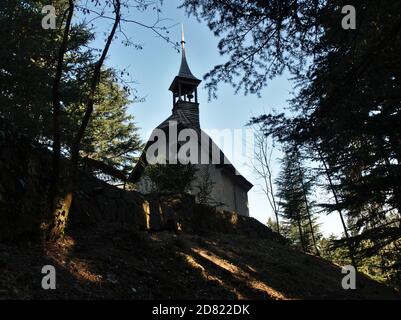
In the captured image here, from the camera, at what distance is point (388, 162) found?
11.8 metres

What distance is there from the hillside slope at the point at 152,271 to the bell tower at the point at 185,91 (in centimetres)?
1337

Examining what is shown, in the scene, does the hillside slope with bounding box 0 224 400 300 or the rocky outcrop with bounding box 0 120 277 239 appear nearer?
the hillside slope with bounding box 0 224 400 300

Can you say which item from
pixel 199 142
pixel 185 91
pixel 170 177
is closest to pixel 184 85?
pixel 185 91

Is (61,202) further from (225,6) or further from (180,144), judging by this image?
(180,144)

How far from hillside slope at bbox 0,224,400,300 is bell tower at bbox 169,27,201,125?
Answer: 43.9 ft

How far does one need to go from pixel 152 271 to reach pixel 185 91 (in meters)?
20.5

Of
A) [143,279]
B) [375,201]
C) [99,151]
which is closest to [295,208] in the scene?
[99,151]

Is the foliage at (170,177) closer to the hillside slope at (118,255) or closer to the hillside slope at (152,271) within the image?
the hillside slope at (118,255)

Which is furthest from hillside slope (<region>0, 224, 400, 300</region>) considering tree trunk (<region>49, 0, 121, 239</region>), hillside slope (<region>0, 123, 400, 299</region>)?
tree trunk (<region>49, 0, 121, 239</region>)

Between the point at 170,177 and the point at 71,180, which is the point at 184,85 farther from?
the point at 71,180

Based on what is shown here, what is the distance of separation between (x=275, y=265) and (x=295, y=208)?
19357 millimetres

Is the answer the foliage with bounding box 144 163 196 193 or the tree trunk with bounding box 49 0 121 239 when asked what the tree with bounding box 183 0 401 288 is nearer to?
the tree trunk with bounding box 49 0 121 239

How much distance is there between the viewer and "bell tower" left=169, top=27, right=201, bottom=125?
24212 mm

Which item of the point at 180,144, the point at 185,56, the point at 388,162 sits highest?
the point at 185,56
